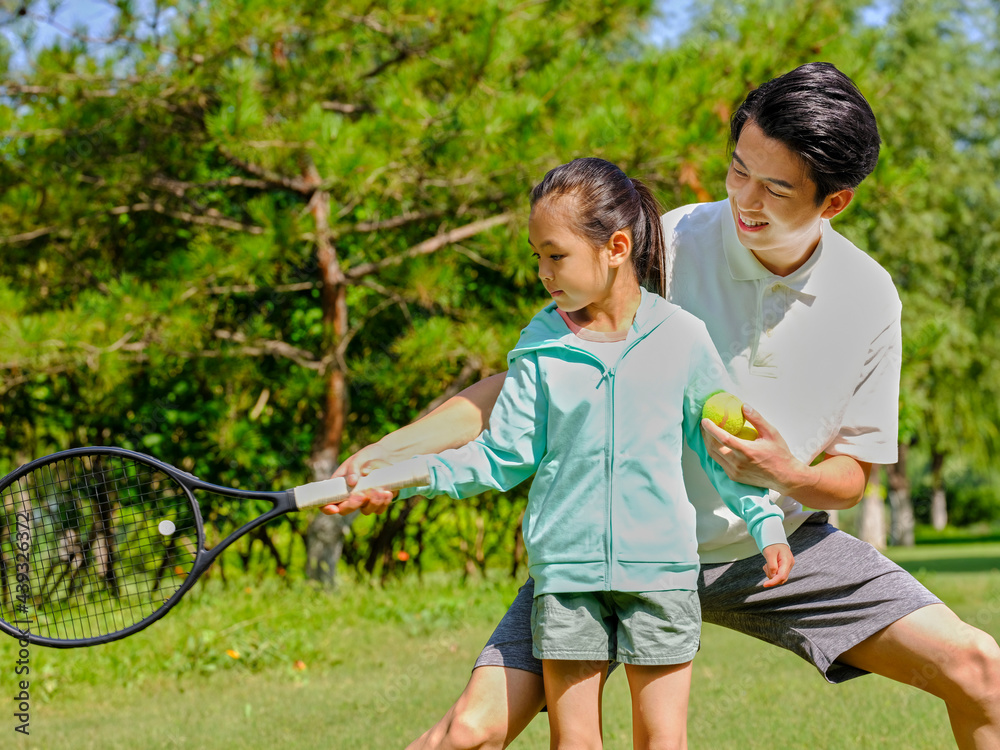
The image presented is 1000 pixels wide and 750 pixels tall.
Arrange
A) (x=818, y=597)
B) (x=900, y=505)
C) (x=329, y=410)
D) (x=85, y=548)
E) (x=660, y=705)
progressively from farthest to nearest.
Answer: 1. (x=900, y=505)
2. (x=329, y=410)
3. (x=85, y=548)
4. (x=818, y=597)
5. (x=660, y=705)

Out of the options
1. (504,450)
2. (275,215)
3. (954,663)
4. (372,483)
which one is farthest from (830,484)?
(275,215)

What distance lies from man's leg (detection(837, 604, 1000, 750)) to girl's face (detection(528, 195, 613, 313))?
950mm

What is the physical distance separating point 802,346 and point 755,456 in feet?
1.38

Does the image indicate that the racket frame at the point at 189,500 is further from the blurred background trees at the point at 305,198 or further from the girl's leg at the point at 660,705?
the blurred background trees at the point at 305,198

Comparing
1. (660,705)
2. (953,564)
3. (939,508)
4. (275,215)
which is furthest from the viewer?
(939,508)

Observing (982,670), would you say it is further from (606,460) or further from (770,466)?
(606,460)

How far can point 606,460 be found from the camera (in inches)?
73.3

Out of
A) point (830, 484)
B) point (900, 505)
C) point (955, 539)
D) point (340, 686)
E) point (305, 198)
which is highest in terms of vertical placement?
point (305, 198)

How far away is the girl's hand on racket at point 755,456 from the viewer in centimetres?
184

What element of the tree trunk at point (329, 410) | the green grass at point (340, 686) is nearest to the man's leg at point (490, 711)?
the green grass at point (340, 686)

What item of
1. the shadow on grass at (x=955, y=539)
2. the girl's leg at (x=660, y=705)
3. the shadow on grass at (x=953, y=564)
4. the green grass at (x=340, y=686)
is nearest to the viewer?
the girl's leg at (x=660, y=705)

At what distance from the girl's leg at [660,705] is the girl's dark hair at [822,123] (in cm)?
98

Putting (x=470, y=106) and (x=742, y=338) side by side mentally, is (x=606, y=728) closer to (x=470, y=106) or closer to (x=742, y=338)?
(x=742, y=338)

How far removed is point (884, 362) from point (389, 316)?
18.1 ft
